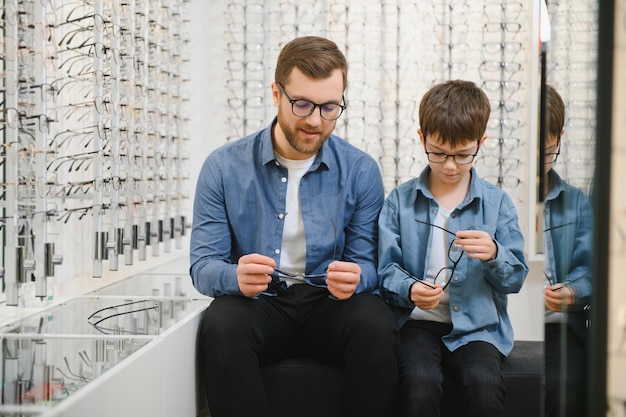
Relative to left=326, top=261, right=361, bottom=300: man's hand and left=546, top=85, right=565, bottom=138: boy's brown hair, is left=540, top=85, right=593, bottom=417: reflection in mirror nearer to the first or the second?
left=546, top=85, right=565, bottom=138: boy's brown hair

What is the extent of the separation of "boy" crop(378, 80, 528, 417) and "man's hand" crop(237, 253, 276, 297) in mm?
338

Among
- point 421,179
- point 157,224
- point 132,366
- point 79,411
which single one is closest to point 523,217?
point 421,179

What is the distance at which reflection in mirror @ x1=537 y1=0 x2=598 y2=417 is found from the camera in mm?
668

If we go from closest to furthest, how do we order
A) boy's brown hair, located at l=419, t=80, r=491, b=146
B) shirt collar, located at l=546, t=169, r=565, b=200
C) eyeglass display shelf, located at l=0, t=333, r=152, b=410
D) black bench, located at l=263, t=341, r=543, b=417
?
shirt collar, located at l=546, t=169, r=565, b=200 → eyeglass display shelf, located at l=0, t=333, r=152, b=410 → black bench, located at l=263, t=341, r=543, b=417 → boy's brown hair, located at l=419, t=80, r=491, b=146

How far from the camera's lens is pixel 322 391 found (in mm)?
1805

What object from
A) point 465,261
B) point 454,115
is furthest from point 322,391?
point 454,115

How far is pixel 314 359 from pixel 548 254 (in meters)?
1.05

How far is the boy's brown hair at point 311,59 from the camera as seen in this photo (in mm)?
1938

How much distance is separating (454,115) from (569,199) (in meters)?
1.17

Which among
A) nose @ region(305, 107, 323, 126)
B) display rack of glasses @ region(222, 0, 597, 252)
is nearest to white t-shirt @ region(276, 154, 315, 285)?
nose @ region(305, 107, 323, 126)

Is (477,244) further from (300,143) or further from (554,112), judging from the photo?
(554,112)

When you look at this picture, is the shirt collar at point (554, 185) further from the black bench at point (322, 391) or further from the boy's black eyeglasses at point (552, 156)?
the black bench at point (322, 391)

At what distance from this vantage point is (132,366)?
4.49 feet

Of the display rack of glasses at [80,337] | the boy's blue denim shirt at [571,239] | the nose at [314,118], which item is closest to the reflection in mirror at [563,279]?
the boy's blue denim shirt at [571,239]
